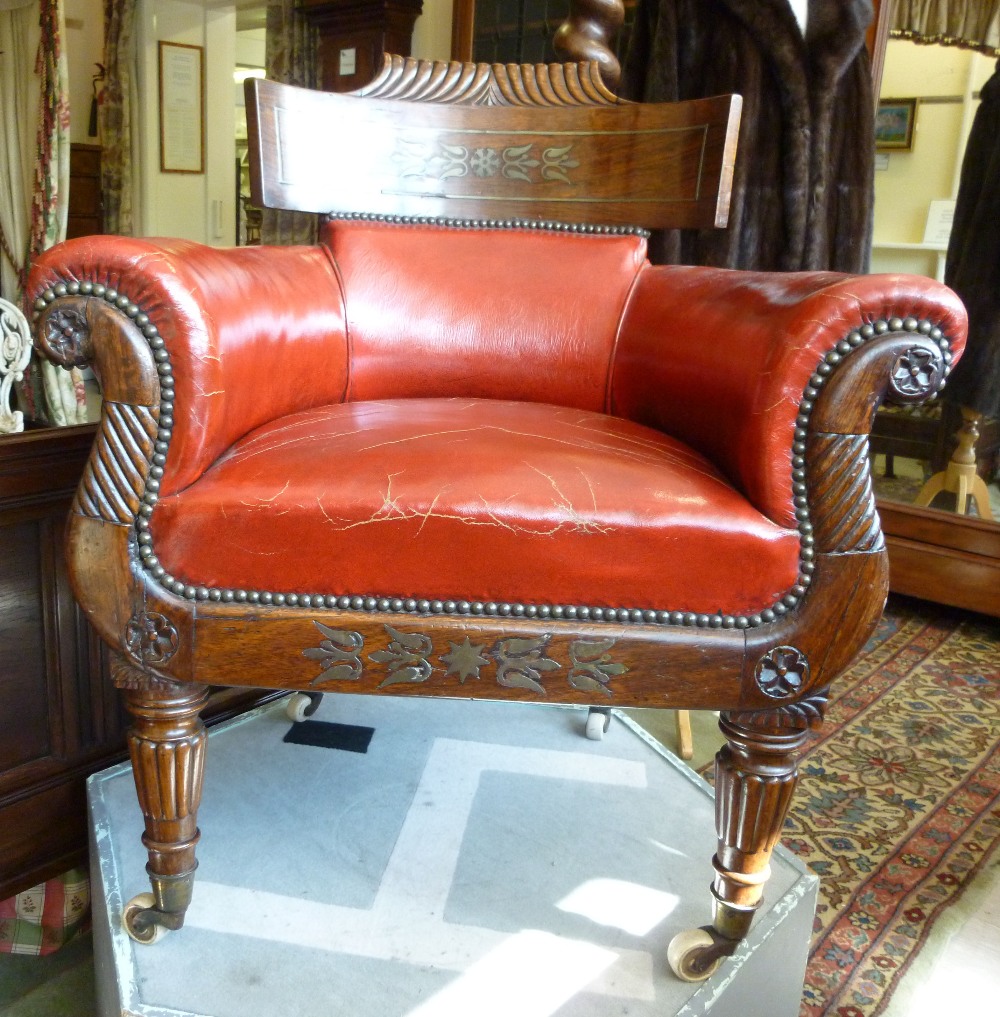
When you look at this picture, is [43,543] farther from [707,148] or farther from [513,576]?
[707,148]

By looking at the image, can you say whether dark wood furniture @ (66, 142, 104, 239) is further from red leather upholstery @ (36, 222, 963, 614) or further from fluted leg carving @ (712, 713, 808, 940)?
fluted leg carving @ (712, 713, 808, 940)

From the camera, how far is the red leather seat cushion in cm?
77

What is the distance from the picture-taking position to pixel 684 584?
2.58ft

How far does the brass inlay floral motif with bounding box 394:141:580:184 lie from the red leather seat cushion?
0.70 m

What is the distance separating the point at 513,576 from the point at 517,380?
523mm

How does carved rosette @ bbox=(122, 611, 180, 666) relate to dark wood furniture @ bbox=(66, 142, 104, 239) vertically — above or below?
below

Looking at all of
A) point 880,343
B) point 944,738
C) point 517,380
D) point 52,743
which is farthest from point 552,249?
point 944,738

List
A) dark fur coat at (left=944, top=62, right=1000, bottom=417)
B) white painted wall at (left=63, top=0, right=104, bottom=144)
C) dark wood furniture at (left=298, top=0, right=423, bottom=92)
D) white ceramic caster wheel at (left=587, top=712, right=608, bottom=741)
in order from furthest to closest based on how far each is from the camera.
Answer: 1. white painted wall at (left=63, top=0, right=104, bottom=144)
2. dark wood furniture at (left=298, top=0, right=423, bottom=92)
3. dark fur coat at (left=944, top=62, right=1000, bottom=417)
4. white ceramic caster wheel at (left=587, top=712, right=608, bottom=741)

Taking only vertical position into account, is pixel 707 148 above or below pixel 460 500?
Result: above

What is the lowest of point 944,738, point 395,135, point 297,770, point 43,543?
point 944,738

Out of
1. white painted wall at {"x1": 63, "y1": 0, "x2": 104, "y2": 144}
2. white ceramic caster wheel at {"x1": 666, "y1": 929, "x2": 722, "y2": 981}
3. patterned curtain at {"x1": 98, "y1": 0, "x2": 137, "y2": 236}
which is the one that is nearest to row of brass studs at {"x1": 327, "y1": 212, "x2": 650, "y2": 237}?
white ceramic caster wheel at {"x1": 666, "y1": 929, "x2": 722, "y2": 981}

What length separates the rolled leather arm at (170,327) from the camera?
0.75 meters

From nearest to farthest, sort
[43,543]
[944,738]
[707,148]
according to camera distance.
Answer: [43,543]
[707,148]
[944,738]

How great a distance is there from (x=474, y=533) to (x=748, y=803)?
0.36 meters
